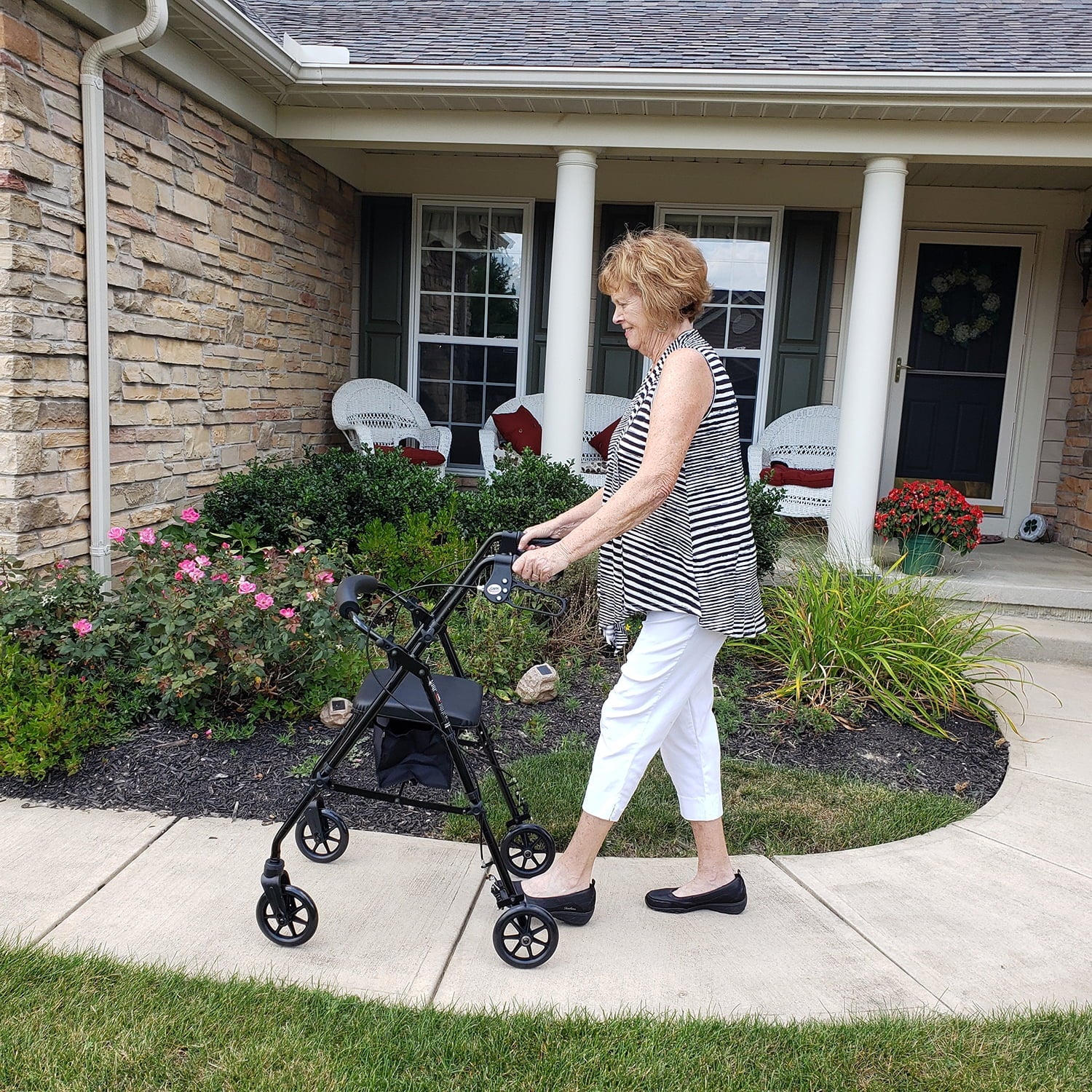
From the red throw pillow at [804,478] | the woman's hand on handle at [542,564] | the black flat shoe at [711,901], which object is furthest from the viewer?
the red throw pillow at [804,478]

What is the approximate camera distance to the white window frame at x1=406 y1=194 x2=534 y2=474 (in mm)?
7934

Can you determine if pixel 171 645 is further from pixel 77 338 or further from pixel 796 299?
pixel 796 299

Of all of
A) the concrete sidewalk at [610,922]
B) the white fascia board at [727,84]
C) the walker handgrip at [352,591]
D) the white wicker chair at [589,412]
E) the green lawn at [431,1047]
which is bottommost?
the concrete sidewalk at [610,922]

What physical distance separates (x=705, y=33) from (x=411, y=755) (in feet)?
19.8

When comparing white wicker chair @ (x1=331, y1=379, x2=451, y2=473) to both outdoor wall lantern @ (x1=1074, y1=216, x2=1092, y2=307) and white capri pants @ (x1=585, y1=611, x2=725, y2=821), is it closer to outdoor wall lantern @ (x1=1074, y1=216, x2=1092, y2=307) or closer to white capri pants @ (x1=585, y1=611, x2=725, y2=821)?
outdoor wall lantern @ (x1=1074, y1=216, x2=1092, y2=307)

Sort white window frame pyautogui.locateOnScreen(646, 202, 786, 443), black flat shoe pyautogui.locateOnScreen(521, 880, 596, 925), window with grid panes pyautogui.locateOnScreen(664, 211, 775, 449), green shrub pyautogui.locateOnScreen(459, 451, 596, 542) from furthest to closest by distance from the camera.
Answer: window with grid panes pyautogui.locateOnScreen(664, 211, 775, 449) < white window frame pyautogui.locateOnScreen(646, 202, 786, 443) < green shrub pyautogui.locateOnScreen(459, 451, 596, 542) < black flat shoe pyautogui.locateOnScreen(521, 880, 596, 925)

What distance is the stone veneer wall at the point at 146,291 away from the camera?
4086mm

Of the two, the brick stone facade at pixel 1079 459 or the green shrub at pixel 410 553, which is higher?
the brick stone facade at pixel 1079 459

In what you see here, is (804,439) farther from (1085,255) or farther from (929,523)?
(1085,255)

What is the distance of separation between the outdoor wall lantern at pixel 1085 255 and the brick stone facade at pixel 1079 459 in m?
0.15

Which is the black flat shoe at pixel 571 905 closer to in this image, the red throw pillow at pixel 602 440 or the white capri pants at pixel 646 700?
the white capri pants at pixel 646 700

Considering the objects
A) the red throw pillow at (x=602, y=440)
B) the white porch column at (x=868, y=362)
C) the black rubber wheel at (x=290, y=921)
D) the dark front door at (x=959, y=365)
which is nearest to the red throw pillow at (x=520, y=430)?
the red throw pillow at (x=602, y=440)

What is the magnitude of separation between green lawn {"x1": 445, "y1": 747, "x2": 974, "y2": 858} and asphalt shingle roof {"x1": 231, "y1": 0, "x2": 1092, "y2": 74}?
4.19 metres

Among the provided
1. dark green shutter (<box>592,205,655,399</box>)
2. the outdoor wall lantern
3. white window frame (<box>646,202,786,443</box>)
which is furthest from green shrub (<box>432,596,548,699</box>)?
the outdoor wall lantern
